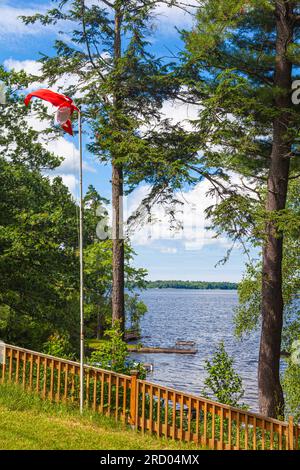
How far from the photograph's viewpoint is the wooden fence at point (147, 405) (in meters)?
7.83

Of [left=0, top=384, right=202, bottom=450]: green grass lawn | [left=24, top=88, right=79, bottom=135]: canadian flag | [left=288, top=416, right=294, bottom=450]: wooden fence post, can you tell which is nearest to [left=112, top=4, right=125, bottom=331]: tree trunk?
[left=0, top=384, right=202, bottom=450]: green grass lawn

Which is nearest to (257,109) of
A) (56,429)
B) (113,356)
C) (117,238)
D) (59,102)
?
(117,238)

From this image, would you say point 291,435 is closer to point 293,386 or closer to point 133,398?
point 133,398

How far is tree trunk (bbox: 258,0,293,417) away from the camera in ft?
39.4

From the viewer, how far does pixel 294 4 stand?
41.1ft

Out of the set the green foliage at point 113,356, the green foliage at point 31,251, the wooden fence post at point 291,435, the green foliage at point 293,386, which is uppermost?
the green foliage at point 31,251

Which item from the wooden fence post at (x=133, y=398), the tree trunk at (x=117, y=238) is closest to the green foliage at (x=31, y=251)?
the tree trunk at (x=117, y=238)

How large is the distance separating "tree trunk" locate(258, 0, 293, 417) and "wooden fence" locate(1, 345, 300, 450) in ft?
9.16

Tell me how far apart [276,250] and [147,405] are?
488 centimetres

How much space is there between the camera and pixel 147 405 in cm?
948

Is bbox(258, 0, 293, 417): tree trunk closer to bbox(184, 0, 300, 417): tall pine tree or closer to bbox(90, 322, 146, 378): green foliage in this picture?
bbox(184, 0, 300, 417): tall pine tree

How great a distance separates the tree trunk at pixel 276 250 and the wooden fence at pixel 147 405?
279 cm

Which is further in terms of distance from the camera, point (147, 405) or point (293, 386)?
point (293, 386)

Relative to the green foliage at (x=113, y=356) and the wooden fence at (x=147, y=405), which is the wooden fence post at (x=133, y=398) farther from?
the green foliage at (x=113, y=356)
